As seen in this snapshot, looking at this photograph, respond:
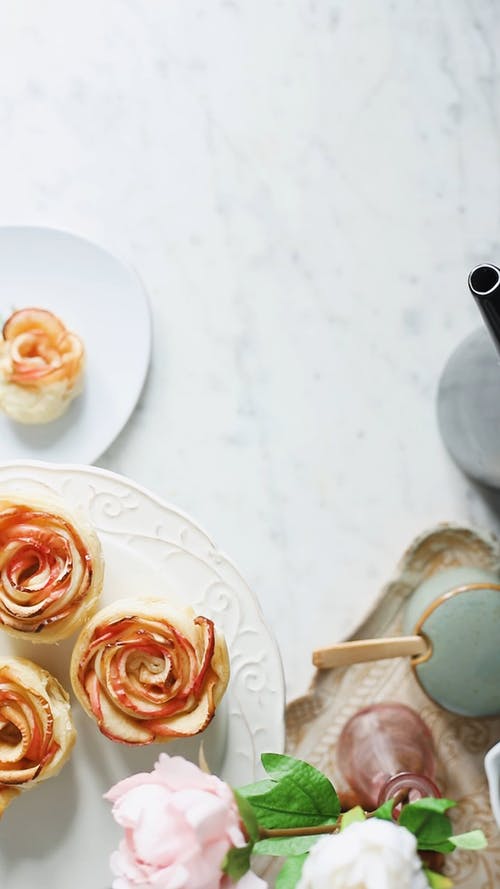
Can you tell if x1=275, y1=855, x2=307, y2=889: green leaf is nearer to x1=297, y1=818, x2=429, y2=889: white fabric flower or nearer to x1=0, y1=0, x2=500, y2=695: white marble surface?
x1=297, y1=818, x2=429, y2=889: white fabric flower

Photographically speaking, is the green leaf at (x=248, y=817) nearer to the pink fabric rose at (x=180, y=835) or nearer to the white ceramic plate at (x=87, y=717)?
the pink fabric rose at (x=180, y=835)

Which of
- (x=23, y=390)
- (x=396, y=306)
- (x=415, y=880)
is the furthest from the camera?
(x=396, y=306)

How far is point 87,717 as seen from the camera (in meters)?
0.81

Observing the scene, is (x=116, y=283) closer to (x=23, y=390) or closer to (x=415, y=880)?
(x=23, y=390)

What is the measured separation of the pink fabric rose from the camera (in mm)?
501

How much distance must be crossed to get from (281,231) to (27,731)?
1.89 feet

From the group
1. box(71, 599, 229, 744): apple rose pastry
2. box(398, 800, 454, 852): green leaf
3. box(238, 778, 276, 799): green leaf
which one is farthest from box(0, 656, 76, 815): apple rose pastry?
box(398, 800, 454, 852): green leaf

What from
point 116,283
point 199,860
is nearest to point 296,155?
point 116,283

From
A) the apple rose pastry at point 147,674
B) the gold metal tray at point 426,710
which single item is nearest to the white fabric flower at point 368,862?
the apple rose pastry at point 147,674

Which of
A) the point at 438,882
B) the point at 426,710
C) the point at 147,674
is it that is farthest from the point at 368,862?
the point at 426,710

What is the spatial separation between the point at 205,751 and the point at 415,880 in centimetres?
35

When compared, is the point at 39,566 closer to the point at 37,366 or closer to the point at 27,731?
the point at 27,731

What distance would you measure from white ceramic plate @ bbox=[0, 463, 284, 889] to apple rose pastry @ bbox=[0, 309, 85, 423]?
0.15 m

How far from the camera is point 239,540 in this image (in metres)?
1.04
